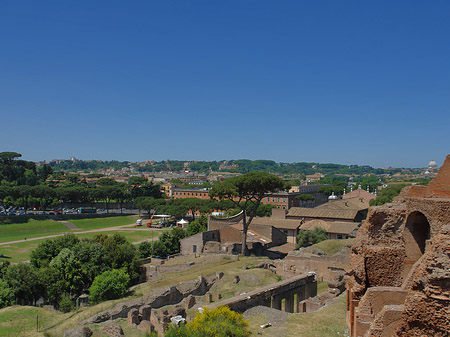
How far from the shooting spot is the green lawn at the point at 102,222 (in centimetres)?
6922

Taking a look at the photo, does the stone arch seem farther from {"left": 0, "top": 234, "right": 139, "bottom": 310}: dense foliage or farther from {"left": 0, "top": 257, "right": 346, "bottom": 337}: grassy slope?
{"left": 0, "top": 234, "right": 139, "bottom": 310}: dense foliage

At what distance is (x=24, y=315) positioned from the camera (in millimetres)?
20656

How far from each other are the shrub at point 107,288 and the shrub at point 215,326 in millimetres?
13146

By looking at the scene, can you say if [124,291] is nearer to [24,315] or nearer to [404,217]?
[24,315]

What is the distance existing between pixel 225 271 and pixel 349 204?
42727 millimetres

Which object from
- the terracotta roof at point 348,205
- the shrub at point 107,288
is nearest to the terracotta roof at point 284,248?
the terracotta roof at point 348,205

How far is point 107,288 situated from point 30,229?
44.1 meters

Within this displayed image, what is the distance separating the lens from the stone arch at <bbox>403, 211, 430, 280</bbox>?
42.4 ft

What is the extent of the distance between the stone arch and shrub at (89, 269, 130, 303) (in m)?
20.2

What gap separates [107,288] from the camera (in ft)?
85.7

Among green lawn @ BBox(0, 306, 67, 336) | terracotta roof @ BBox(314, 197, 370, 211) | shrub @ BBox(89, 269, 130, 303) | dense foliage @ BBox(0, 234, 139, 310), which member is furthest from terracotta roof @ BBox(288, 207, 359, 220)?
green lawn @ BBox(0, 306, 67, 336)

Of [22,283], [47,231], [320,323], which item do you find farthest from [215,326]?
[47,231]

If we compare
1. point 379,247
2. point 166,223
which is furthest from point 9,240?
point 379,247

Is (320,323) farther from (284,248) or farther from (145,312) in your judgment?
(284,248)
